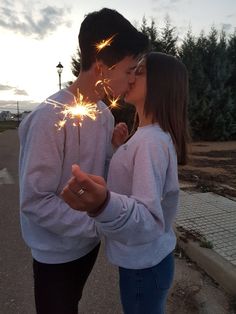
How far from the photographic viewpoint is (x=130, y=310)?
1826mm

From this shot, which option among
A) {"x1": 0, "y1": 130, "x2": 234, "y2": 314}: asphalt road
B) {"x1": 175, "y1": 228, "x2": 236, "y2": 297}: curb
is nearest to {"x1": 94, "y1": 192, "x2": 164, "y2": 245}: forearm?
{"x1": 0, "y1": 130, "x2": 234, "y2": 314}: asphalt road

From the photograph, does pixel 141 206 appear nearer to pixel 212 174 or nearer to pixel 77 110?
pixel 77 110

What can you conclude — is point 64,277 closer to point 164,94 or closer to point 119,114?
point 164,94

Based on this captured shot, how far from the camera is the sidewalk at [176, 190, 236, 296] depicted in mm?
3893

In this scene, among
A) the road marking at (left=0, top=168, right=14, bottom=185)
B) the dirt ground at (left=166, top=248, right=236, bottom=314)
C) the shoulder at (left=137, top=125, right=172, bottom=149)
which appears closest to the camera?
the shoulder at (left=137, top=125, right=172, bottom=149)

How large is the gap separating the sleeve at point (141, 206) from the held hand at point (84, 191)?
7cm

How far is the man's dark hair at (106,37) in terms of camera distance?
1.70 m

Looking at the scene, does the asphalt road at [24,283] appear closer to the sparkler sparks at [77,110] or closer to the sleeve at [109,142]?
the sleeve at [109,142]

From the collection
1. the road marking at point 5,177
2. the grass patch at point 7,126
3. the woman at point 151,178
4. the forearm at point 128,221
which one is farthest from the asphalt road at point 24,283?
the grass patch at point 7,126

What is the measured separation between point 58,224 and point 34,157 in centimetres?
31

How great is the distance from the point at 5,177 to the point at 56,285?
8.54 meters

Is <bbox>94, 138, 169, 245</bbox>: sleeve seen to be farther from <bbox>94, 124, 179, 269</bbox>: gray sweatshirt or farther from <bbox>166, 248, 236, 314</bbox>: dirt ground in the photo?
<bbox>166, 248, 236, 314</bbox>: dirt ground

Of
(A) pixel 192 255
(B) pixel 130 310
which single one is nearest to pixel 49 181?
(B) pixel 130 310

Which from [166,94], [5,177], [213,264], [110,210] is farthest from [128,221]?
[5,177]
